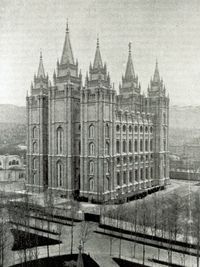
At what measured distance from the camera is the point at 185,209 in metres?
35.9

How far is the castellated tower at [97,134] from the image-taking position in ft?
153

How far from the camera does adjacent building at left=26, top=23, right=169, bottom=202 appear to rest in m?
47.4

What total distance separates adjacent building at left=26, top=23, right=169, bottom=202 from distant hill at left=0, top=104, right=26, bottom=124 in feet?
68.1

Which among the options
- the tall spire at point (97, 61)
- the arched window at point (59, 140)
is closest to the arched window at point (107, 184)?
the arched window at point (59, 140)

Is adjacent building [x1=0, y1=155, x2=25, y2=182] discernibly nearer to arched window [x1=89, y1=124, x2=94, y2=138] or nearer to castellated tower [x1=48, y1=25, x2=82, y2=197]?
castellated tower [x1=48, y1=25, x2=82, y2=197]

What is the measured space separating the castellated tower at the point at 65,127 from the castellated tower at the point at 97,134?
259 cm

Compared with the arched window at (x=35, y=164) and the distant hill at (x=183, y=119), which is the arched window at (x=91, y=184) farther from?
the distant hill at (x=183, y=119)

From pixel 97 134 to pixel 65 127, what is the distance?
6434 millimetres

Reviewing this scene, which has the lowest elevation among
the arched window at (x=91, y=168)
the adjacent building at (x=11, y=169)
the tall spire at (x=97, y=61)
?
the adjacent building at (x=11, y=169)

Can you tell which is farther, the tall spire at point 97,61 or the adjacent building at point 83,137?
the tall spire at point 97,61

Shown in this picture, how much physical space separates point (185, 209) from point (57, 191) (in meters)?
22.9

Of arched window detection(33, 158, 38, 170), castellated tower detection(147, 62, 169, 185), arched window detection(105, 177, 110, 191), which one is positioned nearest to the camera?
arched window detection(105, 177, 110, 191)

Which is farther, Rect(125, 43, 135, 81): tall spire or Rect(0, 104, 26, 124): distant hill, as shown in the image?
Rect(0, 104, 26, 124): distant hill

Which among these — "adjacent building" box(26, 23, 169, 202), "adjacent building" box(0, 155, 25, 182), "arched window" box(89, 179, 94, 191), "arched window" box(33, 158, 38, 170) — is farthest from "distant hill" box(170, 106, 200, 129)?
"adjacent building" box(0, 155, 25, 182)
